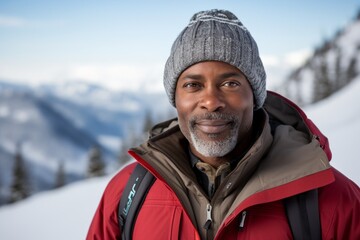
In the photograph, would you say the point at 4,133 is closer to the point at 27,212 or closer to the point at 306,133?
the point at 27,212

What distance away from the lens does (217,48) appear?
8.43 ft

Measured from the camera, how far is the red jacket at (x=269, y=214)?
2.21 meters

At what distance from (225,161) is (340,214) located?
89cm

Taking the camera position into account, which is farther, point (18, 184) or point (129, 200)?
point (18, 184)

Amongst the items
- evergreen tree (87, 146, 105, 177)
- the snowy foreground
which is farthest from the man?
evergreen tree (87, 146, 105, 177)

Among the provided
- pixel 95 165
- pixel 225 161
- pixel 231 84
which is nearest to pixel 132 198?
pixel 225 161

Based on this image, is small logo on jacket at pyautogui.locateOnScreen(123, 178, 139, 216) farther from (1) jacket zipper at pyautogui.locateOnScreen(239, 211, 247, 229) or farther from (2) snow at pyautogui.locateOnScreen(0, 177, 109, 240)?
(2) snow at pyautogui.locateOnScreen(0, 177, 109, 240)

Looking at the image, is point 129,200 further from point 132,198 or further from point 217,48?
point 217,48

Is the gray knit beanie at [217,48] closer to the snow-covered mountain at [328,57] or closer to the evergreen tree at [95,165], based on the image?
the evergreen tree at [95,165]

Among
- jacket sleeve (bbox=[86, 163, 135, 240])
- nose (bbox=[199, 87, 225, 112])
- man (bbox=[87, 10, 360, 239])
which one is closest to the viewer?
man (bbox=[87, 10, 360, 239])

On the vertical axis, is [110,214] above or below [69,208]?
above

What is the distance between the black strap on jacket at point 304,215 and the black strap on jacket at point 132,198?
109 centimetres

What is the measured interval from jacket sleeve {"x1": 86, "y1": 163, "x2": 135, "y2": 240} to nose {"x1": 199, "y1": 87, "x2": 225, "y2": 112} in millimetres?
1017

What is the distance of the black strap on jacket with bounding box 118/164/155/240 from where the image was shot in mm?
2641
